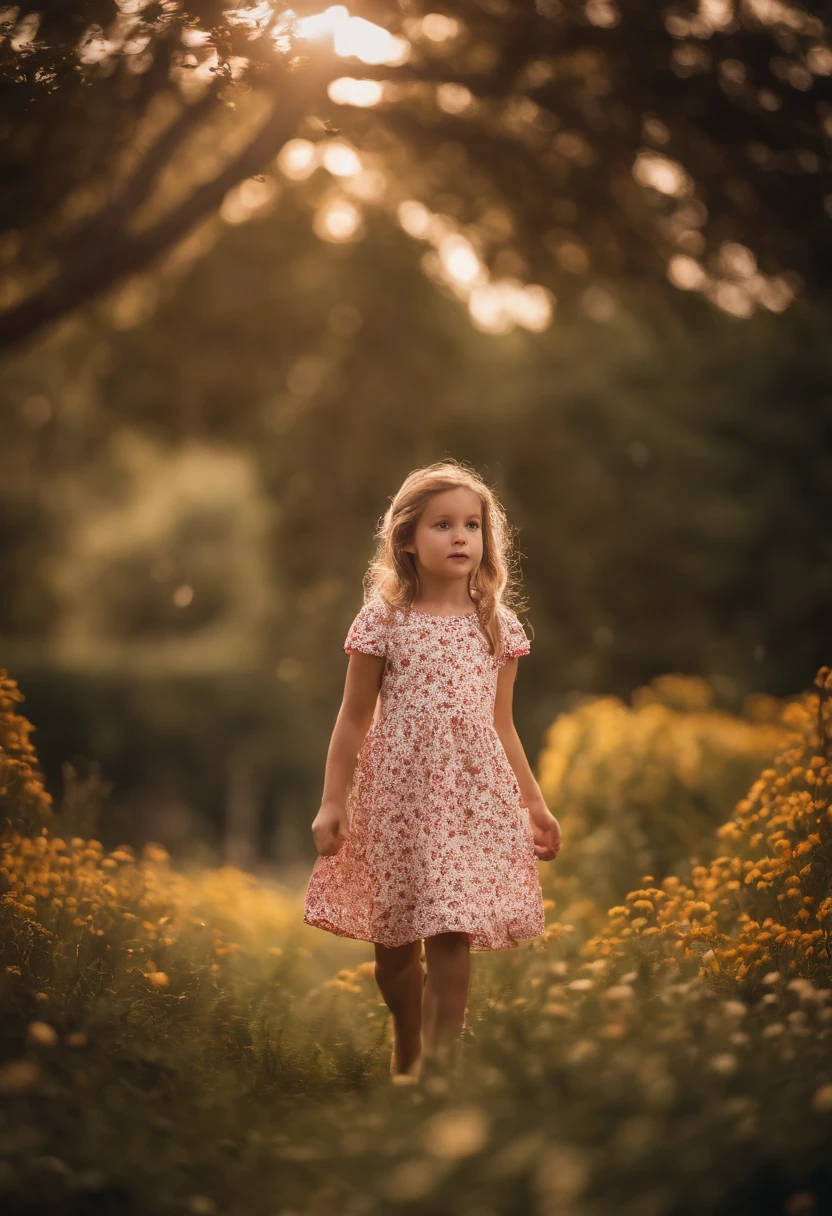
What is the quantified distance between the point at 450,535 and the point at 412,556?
0.20 meters

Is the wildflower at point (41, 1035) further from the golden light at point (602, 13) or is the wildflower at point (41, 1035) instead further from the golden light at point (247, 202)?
the golden light at point (247, 202)

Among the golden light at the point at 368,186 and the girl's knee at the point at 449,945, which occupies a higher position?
the golden light at the point at 368,186

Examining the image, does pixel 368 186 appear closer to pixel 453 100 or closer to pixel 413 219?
pixel 413 219

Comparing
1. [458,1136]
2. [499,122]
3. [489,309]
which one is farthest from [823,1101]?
[489,309]

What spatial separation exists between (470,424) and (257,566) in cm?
1242

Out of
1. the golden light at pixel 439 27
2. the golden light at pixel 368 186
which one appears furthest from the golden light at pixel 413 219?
the golden light at pixel 439 27

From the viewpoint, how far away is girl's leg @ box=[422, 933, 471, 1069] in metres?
2.99

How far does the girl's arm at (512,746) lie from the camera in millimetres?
3416

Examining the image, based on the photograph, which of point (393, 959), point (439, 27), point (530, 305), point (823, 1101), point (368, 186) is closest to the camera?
point (823, 1101)

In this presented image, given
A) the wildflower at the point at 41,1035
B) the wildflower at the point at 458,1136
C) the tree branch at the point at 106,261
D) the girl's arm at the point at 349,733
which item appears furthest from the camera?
the tree branch at the point at 106,261

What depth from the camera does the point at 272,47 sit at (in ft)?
11.9

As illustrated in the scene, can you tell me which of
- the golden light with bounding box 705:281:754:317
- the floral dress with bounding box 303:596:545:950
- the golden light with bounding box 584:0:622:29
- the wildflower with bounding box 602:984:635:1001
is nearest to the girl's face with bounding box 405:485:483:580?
the floral dress with bounding box 303:596:545:950

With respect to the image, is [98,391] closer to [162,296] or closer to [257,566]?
[162,296]

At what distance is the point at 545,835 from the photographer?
3414mm
